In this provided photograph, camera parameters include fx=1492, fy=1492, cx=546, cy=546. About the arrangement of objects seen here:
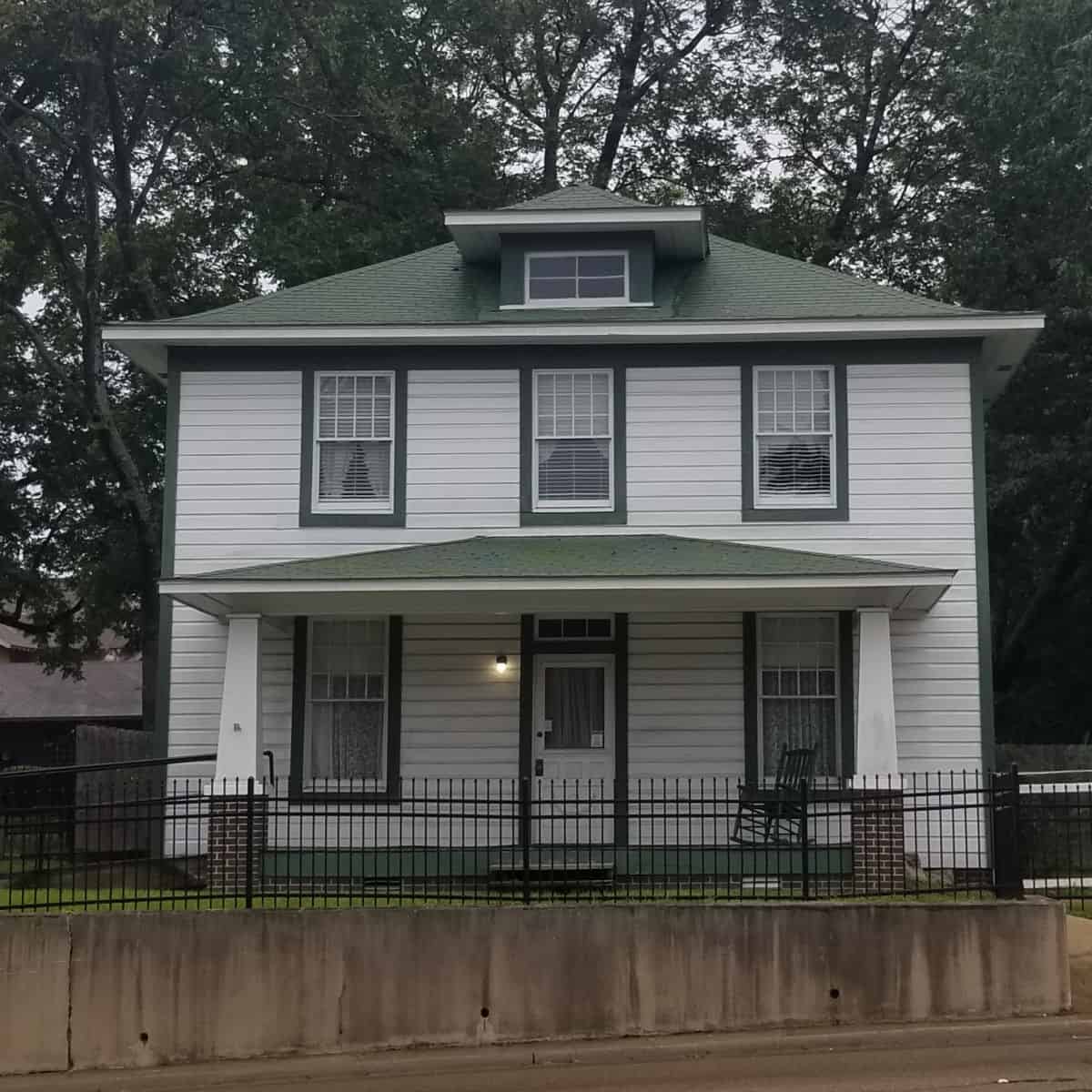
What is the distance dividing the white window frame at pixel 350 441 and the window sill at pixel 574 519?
1.58 metres

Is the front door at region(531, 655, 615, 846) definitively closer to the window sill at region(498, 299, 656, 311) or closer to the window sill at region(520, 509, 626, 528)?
the window sill at region(520, 509, 626, 528)

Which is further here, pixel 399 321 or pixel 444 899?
pixel 399 321

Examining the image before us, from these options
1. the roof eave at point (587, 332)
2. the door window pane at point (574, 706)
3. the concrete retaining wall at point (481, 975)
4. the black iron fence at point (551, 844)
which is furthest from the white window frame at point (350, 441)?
the concrete retaining wall at point (481, 975)

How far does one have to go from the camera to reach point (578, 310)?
55.5ft

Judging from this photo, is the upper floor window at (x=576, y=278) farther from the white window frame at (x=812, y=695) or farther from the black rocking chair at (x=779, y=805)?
the black rocking chair at (x=779, y=805)

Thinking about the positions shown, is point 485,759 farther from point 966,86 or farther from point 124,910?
point 966,86

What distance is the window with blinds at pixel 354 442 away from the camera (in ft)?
54.0

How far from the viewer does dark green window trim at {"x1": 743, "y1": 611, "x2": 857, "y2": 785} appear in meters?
15.6

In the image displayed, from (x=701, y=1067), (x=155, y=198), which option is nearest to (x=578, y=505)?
(x=701, y=1067)

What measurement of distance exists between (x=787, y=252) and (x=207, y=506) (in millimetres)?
16052

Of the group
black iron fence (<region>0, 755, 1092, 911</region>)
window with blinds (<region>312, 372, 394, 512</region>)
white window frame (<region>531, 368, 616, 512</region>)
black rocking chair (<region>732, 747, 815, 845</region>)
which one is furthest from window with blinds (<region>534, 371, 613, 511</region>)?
black rocking chair (<region>732, 747, 815, 845</region>)

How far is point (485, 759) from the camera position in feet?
52.5

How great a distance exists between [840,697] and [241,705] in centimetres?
619

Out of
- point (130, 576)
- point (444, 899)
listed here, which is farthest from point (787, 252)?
point (444, 899)
